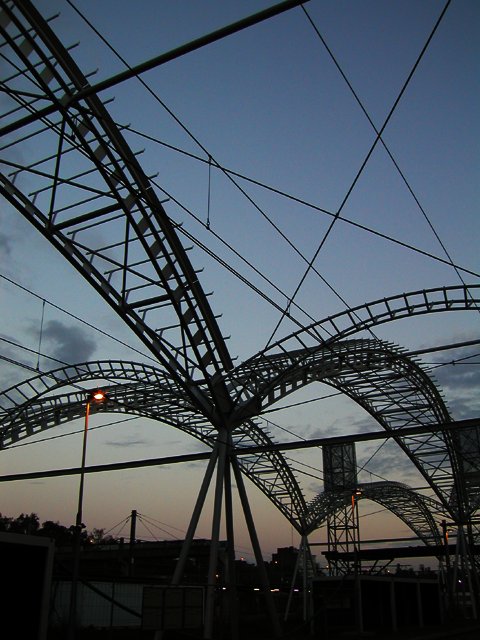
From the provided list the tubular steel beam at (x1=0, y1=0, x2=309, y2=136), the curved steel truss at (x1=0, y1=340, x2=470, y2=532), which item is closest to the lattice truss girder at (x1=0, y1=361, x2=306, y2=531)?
the curved steel truss at (x1=0, y1=340, x2=470, y2=532)

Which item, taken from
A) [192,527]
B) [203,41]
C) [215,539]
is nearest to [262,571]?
[215,539]

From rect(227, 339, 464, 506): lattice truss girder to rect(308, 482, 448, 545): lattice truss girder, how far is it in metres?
6.15

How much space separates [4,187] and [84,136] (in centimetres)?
246

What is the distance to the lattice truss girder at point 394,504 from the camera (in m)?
53.4

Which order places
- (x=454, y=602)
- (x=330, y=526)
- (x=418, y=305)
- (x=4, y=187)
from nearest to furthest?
Answer: 1. (x=4, y=187)
2. (x=418, y=305)
3. (x=454, y=602)
4. (x=330, y=526)

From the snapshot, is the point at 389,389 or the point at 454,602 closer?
the point at 389,389

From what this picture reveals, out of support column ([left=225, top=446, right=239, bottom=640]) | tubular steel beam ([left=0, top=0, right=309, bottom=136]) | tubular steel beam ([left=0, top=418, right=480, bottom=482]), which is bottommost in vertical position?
support column ([left=225, top=446, right=239, bottom=640])

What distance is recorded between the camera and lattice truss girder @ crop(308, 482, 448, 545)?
5341 cm

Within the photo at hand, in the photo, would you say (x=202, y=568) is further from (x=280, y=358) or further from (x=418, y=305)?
(x=418, y=305)

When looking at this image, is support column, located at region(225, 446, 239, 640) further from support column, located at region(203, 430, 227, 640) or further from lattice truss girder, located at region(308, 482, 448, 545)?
lattice truss girder, located at region(308, 482, 448, 545)

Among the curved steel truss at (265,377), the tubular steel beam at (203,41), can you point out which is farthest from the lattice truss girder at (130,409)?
the tubular steel beam at (203,41)

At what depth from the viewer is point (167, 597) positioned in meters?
18.4

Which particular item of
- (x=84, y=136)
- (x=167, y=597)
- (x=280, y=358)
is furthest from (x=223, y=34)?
(x=280, y=358)

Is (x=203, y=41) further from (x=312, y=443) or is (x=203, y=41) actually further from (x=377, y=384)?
(x=377, y=384)
